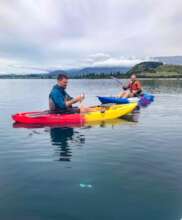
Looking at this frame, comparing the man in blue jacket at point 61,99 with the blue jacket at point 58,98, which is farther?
the blue jacket at point 58,98

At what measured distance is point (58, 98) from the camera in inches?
688

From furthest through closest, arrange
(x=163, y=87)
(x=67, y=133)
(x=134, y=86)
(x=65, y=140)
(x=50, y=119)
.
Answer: (x=163, y=87), (x=134, y=86), (x=50, y=119), (x=67, y=133), (x=65, y=140)

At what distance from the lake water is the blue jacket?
7.75 feet

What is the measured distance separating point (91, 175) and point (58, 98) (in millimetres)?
8623

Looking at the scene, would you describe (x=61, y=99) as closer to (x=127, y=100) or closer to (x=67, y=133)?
(x=67, y=133)

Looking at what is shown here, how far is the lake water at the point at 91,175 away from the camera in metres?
7.20

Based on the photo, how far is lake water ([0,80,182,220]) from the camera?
7.20m

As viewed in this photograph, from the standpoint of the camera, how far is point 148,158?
430 inches

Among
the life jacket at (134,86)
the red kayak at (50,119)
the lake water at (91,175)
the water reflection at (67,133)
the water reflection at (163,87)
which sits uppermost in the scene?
the life jacket at (134,86)

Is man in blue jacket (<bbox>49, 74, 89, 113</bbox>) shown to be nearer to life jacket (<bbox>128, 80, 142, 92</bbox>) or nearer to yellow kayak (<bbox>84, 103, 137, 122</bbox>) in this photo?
yellow kayak (<bbox>84, 103, 137, 122</bbox>)

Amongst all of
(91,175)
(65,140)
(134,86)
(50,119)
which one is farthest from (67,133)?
(134,86)

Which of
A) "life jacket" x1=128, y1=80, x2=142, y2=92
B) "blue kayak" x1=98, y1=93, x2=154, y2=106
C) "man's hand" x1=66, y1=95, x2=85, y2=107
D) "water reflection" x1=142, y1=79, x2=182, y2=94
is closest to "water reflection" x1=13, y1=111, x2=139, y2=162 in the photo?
"man's hand" x1=66, y1=95, x2=85, y2=107

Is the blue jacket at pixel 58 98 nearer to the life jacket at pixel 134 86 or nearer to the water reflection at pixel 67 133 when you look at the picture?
the water reflection at pixel 67 133

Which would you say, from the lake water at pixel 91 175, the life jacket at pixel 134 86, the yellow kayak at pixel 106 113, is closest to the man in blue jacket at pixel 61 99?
the yellow kayak at pixel 106 113
